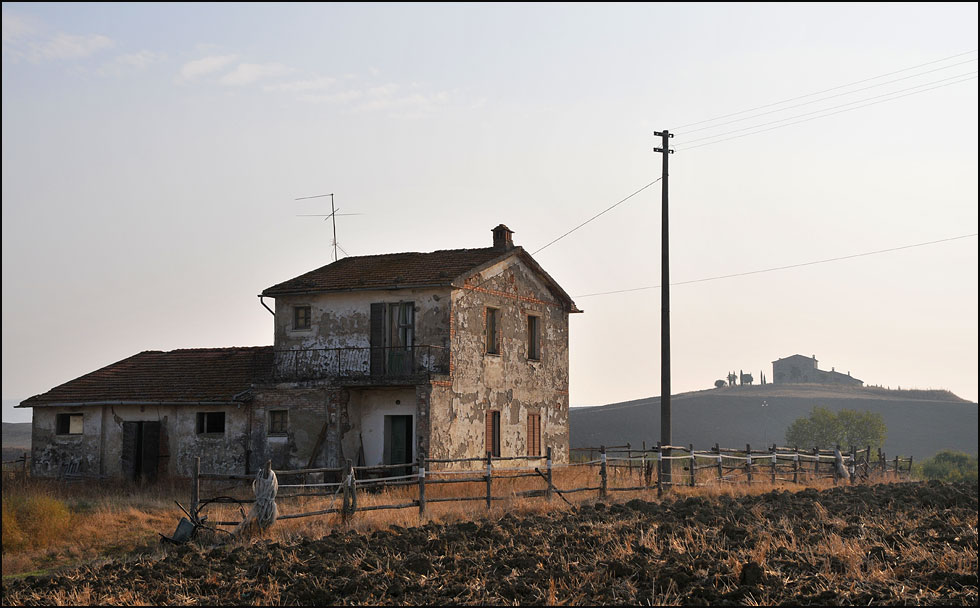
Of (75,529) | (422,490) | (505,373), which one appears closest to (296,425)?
(505,373)

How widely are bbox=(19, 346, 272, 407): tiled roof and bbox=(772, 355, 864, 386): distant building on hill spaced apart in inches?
3350

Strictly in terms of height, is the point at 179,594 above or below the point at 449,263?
below

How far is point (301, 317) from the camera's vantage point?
94.4 ft

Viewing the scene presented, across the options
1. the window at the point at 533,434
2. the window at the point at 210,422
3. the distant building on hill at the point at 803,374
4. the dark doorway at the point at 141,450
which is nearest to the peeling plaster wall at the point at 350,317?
the window at the point at 210,422

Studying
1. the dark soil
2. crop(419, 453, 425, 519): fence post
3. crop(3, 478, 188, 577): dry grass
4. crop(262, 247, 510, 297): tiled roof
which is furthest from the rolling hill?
the dark soil

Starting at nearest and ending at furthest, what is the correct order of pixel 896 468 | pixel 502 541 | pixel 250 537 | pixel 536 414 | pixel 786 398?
pixel 502 541 < pixel 250 537 < pixel 536 414 < pixel 896 468 < pixel 786 398

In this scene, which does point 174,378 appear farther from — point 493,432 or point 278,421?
point 493,432

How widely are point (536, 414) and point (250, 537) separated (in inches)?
572

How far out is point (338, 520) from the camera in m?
17.9

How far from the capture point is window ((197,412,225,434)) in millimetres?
28984

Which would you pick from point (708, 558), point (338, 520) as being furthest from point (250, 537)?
point (708, 558)

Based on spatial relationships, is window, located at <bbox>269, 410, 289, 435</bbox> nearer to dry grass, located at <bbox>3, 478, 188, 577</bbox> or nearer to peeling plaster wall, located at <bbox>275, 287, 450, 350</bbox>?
peeling plaster wall, located at <bbox>275, 287, 450, 350</bbox>

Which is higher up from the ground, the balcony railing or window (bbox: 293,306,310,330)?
window (bbox: 293,306,310,330)

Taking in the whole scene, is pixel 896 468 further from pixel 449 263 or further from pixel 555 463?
pixel 449 263
